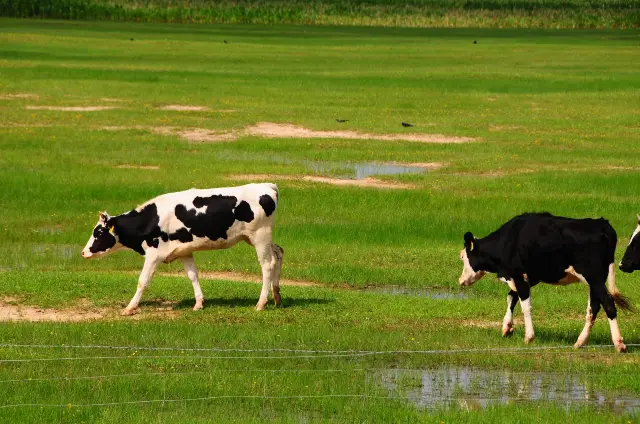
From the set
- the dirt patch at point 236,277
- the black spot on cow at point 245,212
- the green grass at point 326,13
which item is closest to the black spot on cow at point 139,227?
the black spot on cow at point 245,212

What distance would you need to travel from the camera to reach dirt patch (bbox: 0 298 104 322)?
1947 centimetres

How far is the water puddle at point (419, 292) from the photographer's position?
73.7 ft

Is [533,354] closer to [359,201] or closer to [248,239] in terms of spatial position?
[248,239]

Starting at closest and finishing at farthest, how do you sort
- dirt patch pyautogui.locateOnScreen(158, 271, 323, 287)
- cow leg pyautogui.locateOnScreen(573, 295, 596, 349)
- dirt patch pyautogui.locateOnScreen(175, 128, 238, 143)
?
cow leg pyautogui.locateOnScreen(573, 295, 596, 349) < dirt patch pyautogui.locateOnScreen(158, 271, 323, 287) < dirt patch pyautogui.locateOnScreen(175, 128, 238, 143)

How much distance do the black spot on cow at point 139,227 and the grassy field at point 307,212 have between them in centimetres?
99

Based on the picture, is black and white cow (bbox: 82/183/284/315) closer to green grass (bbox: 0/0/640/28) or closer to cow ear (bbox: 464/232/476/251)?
cow ear (bbox: 464/232/476/251)

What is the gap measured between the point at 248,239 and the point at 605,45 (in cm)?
6552

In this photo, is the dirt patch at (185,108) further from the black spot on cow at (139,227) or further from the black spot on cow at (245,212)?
the black spot on cow at (245,212)

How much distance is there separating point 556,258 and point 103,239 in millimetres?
7090

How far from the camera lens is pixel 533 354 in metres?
17.3

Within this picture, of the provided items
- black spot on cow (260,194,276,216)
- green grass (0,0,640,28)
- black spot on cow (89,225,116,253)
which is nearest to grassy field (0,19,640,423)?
black spot on cow (89,225,116,253)

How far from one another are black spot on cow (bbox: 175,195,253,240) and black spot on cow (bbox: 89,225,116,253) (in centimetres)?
124

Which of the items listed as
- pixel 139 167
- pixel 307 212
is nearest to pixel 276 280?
pixel 307 212

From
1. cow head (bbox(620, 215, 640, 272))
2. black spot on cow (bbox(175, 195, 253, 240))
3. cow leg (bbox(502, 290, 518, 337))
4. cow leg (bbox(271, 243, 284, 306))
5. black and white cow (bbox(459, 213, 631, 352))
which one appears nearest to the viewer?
black and white cow (bbox(459, 213, 631, 352))
